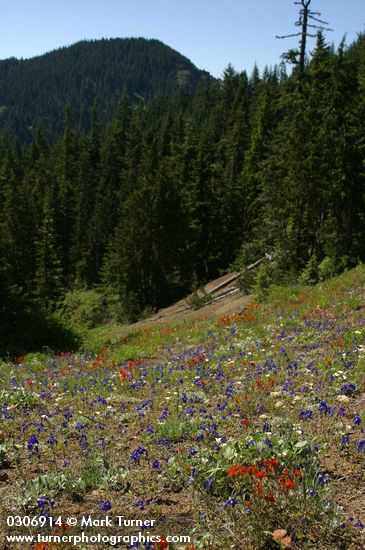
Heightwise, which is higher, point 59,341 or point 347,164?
point 347,164

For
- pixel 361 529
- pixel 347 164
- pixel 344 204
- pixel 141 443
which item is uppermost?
pixel 347 164

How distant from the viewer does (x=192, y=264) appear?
4688cm

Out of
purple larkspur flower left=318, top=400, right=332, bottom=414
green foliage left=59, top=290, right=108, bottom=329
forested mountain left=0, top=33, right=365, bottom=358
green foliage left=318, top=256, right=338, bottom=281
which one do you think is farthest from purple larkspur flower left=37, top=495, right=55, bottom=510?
green foliage left=59, top=290, right=108, bottom=329

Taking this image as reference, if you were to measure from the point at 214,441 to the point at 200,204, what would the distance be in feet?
144

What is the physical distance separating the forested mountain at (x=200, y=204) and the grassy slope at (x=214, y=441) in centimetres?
1221

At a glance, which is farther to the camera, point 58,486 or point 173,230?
point 173,230

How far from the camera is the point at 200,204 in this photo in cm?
4872

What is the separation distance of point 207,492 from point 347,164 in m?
24.2

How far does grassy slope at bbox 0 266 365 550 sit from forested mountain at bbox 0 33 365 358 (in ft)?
40.1

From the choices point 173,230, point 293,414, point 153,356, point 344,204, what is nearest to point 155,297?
point 173,230

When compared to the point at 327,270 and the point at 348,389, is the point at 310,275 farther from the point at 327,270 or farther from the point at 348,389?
the point at 348,389

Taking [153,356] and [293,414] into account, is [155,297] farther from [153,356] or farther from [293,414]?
[293,414]

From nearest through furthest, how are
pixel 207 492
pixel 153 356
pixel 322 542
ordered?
pixel 322 542 → pixel 207 492 → pixel 153 356

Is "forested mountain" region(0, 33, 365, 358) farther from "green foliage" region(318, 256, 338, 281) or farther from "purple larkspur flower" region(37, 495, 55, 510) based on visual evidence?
"purple larkspur flower" region(37, 495, 55, 510)
